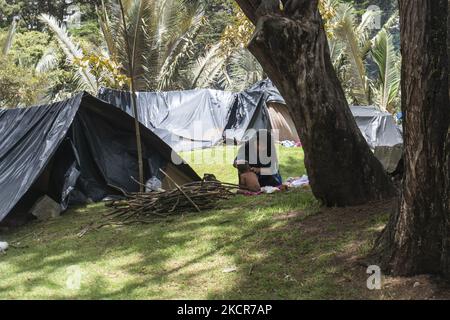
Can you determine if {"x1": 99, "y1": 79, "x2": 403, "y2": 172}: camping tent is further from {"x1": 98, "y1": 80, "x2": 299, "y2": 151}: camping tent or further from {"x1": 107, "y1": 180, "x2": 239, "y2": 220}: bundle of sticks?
{"x1": 107, "y1": 180, "x2": 239, "y2": 220}: bundle of sticks

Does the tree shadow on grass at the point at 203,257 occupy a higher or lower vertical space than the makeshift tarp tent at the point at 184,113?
lower

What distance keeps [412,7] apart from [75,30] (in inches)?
1026

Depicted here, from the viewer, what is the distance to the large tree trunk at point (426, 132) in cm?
380

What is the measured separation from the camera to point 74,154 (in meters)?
8.73

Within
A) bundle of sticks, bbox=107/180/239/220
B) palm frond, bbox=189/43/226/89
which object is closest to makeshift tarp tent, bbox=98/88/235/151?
palm frond, bbox=189/43/226/89

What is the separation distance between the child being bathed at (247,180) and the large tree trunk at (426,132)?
4.28 m

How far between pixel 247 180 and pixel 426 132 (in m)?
4.49

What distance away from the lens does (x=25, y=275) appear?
17.1 feet

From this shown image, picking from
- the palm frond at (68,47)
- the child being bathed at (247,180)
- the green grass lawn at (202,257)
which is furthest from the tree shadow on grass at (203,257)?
the palm frond at (68,47)

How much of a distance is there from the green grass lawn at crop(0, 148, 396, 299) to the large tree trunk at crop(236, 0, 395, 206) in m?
0.46

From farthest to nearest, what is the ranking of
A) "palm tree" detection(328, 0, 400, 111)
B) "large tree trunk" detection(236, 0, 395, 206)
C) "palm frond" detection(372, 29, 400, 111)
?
"palm frond" detection(372, 29, 400, 111) < "palm tree" detection(328, 0, 400, 111) < "large tree trunk" detection(236, 0, 395, 206)

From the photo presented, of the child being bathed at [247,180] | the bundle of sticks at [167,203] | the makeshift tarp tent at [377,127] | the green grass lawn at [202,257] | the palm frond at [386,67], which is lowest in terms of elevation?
the green grass lawn at [202,257]

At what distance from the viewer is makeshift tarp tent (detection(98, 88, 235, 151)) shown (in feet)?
50.5

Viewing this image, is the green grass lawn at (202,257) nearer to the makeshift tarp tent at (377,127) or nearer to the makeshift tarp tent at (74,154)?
the makeshift tarp tent at (74,154)
